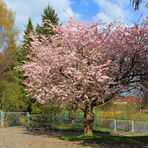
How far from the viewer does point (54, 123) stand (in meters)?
35.2

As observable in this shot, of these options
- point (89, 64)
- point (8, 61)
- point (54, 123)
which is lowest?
point (54, 123)

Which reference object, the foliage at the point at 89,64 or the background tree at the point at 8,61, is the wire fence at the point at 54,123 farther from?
the foliage at the point at 89,64

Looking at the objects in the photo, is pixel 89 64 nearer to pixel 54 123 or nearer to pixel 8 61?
pixel 54 123

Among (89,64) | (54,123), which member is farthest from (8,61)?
(89,64)

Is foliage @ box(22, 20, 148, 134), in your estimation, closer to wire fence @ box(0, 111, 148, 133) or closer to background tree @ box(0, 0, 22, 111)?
wire fence @ box(0, 111, 148, 133)

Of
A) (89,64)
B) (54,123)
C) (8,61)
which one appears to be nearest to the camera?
(89,64)

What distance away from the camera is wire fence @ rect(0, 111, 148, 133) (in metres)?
34.3

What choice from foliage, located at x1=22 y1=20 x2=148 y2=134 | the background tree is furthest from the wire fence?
foliage, located at x1=22 y1=20 x2=148 y2=134

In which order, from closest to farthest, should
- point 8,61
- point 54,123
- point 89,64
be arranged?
point 89,64
point 54,123
point 8,61

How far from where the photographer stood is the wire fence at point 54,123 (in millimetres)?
34312

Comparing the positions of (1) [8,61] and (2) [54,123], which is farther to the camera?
(1) [8,61]

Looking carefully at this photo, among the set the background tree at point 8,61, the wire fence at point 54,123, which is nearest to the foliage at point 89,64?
the wire fence at point 54,123

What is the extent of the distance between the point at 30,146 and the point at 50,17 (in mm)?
33059

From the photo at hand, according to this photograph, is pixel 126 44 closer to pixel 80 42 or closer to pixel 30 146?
pixel 80 42
